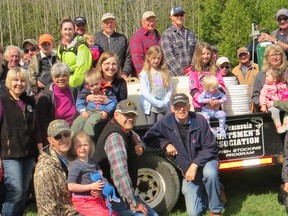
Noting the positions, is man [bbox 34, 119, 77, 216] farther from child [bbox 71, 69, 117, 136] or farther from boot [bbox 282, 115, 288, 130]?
boot [bbox 282, 115, 288, 130]

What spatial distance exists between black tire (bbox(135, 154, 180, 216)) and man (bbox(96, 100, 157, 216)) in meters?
1.03

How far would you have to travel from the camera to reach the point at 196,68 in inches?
293

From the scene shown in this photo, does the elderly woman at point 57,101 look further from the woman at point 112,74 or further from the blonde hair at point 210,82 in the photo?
the blonde hair at point 210,82

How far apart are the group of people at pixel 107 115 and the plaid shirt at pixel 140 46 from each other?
2 cm

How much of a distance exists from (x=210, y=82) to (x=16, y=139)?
2686 millimetres

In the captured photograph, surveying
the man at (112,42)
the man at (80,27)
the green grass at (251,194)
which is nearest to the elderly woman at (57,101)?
the green grass at (251,194)

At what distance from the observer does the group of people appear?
5.32m

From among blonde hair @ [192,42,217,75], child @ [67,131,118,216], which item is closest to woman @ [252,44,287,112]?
blonde hair @ [192,42,217,75]

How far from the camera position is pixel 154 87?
7.40 meters

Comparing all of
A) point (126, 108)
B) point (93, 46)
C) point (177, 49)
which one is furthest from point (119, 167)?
point (177, 49)

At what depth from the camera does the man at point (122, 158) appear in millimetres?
5402

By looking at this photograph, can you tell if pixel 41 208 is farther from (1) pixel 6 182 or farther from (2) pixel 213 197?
(2) pixel 213 197

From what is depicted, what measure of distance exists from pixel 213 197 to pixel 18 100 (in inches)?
104

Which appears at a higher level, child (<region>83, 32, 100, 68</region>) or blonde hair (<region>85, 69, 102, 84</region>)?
child (<region>83, 32, 100, 68</region>)
